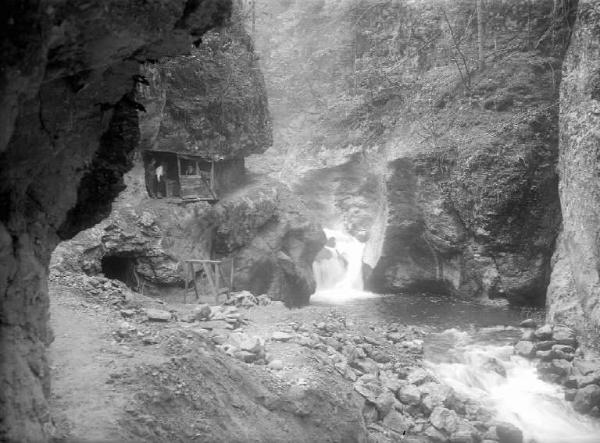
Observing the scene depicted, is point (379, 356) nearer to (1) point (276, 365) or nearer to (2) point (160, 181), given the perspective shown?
(1) point (276, 365)

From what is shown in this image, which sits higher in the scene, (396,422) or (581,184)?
(581,184)

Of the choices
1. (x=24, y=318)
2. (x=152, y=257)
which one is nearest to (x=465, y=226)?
(x=152, y=257)

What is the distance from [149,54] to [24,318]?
308 cm

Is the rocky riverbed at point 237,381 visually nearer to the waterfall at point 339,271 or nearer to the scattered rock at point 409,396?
the scattered rock at point 409,396

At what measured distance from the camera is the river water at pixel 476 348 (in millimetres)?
11492

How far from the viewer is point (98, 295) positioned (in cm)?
1170

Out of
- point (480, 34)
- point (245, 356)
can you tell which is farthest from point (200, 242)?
point (480, 34)

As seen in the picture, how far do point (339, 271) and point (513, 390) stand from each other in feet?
42.2

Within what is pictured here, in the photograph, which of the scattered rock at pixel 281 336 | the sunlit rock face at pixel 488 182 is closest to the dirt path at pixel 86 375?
the scattered rock at pixel 281 336

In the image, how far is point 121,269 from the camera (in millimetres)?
17453

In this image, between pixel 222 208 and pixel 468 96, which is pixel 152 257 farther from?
pixel 468 96

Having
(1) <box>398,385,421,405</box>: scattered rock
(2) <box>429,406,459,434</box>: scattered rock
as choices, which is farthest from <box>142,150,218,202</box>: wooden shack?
(2) <box>429,406,459,434</box>: scattered rock

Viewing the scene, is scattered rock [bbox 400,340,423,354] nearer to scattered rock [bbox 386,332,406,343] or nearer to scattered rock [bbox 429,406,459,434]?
scattered rock [bbox 386,332,406,343]

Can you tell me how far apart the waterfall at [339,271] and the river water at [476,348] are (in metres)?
0.05
